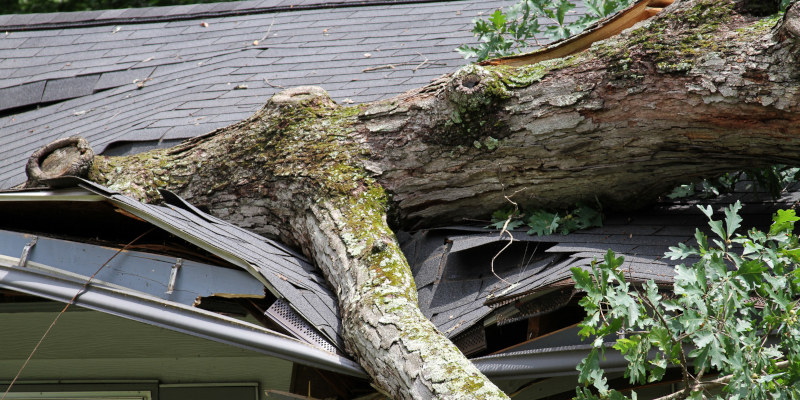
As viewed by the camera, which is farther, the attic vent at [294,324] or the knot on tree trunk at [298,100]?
the knot on tree trunk at [298,100]

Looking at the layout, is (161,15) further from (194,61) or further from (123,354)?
(123,354)

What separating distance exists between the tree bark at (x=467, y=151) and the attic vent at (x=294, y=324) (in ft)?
0.39

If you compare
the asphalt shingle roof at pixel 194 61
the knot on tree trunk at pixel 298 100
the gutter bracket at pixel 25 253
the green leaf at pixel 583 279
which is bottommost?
the green leaf at pixel 583 279

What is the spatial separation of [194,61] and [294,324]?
4055mm

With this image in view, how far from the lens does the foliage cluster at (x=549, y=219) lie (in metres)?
3.23

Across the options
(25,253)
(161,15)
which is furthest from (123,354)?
(161,15)

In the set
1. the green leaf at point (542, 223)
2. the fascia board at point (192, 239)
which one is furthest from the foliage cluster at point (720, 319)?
the fascia board at point (192, 239)

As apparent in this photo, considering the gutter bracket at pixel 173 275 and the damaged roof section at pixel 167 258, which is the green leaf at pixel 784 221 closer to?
the damaged roof section at pixel 167 258

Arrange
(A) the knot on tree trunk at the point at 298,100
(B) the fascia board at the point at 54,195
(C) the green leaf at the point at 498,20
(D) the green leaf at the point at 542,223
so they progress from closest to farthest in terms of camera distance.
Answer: (B) the fascia board at the point at 54,195, (D) the green leaf at the point at 542,223, (A) the knot on tree trunk at the point at 298,100, (C) the green leaf at the point at 498,20

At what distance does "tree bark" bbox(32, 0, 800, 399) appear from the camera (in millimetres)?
2727

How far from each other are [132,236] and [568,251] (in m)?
1.82

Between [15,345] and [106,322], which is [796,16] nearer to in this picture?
[106,322]

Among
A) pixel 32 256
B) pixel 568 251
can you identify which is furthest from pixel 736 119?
pixel 32 256

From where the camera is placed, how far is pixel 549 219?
3.27 meters
